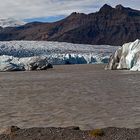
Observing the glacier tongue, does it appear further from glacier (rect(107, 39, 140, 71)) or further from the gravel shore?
the gravel shore

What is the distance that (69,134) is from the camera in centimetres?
1167

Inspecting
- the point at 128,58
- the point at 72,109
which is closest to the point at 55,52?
the point at 128,58

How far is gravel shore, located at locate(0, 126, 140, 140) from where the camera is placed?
447 inches

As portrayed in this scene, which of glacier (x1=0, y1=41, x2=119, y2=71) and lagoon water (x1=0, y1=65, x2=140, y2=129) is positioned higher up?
lagoon water (x1=0, y1=65, x2=140, y2=129)

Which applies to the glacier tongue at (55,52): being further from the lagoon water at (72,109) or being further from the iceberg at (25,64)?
the lagoon water at (72,109)

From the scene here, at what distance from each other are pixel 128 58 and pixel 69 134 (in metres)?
40.2

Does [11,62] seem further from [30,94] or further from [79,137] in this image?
[79,137]

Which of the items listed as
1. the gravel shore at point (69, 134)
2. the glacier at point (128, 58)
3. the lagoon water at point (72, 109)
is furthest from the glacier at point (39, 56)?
the gravel shore at point (69, 134)

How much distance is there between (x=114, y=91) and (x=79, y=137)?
46.4ft

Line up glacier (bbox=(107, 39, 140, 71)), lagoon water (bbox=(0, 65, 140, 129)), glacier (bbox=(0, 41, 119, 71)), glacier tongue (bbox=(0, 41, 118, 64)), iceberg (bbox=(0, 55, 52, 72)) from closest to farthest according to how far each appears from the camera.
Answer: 1. lagoon water (bbox=(0, 65, 140, 129))
2. glacier (bbox=(107, 39, 140, 71))
3. iceberg (bbox=(0, 55, 52, 72))
4. glacier (bbox=(0, 41, 119, 71))
5. glacier tongue (bbox=(0, 41, 118, 64))

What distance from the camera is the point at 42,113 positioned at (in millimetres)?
17141

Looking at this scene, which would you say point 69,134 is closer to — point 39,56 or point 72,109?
point 72,109

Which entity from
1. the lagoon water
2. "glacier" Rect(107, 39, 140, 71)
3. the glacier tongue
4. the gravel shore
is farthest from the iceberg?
the gravel shore

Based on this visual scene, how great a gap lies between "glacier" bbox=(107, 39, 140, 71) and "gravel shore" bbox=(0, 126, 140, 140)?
3756cm
